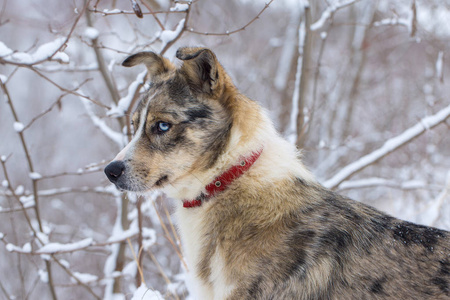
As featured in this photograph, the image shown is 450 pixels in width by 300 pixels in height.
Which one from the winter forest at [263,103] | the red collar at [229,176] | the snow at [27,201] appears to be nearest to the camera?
the red collar at [229,176]

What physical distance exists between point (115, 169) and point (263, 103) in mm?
2907

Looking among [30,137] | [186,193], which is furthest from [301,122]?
[30,137]

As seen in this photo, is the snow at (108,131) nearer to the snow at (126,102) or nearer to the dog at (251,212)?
the snow at (126,102)

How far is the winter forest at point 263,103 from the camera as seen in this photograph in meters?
4.89

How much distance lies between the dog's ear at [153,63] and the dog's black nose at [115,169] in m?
0.74

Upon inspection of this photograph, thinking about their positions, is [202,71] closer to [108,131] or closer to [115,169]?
[115,169]

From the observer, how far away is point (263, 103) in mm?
5141

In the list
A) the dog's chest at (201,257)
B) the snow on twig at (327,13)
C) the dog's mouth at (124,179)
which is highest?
the snow on twig at (327,13)

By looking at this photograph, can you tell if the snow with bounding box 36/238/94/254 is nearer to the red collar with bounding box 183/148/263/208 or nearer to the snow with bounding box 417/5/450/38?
the red collar with bounding box 183/148/263/208

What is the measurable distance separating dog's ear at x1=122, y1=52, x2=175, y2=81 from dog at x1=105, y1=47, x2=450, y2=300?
3cm

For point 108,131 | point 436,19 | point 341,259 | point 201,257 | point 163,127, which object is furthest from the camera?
point 436,19

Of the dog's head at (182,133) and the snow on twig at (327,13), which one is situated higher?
the snow on twig at (327,13)

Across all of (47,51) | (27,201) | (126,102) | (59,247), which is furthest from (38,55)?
(27,201)

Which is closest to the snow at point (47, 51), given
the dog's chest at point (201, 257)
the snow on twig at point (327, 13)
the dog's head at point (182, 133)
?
the dog's head at point (182, 133)
